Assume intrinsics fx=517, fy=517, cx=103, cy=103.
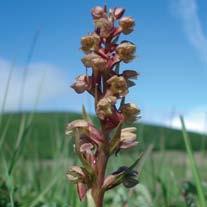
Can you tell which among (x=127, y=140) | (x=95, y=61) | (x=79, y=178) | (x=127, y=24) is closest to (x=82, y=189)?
(x=79, y=178)

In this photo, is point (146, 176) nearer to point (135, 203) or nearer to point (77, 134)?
point (135, 203)

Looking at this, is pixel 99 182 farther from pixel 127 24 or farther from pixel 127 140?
pixel 127 24

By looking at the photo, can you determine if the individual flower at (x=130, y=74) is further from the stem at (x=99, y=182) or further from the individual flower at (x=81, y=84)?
the stem at (x=99, y=182)

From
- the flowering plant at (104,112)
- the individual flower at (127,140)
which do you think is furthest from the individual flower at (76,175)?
the individual flower at (127,140)

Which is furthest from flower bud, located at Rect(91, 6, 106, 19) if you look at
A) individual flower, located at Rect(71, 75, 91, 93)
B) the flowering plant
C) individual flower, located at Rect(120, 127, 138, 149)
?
individual flower, located at Rect(120, 127, 138, 149)

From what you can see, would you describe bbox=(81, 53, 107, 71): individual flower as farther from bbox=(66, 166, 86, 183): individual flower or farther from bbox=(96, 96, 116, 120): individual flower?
bbox=(66, 166, 86, 183): individual flower

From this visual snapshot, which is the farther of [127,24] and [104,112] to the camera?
[127,24]
